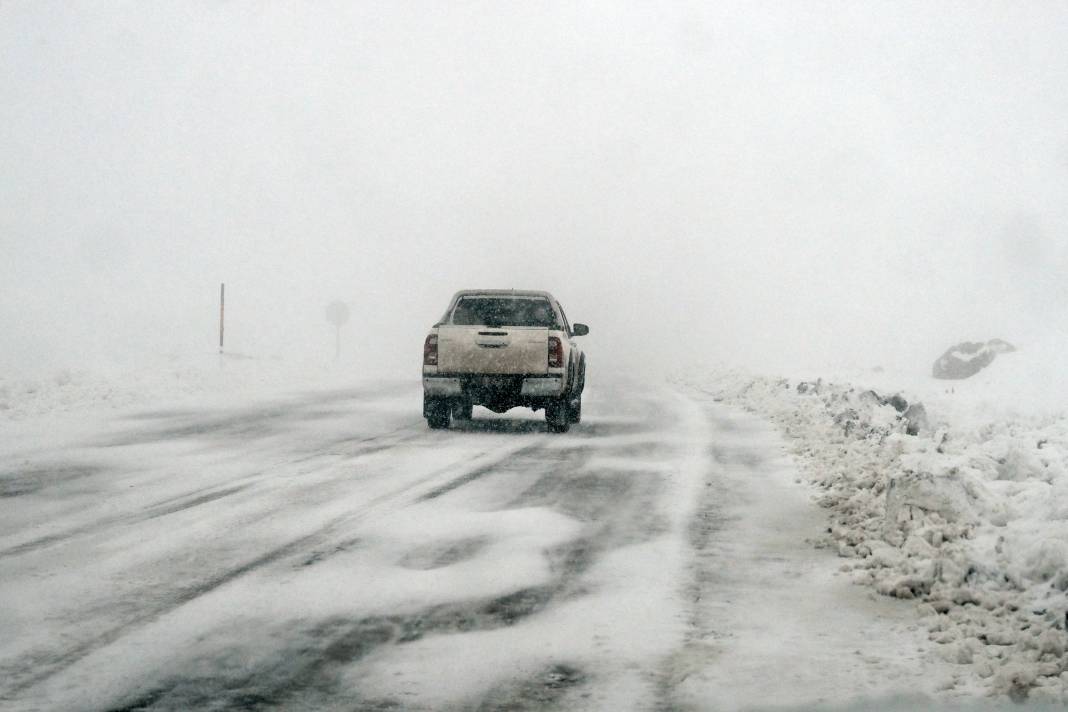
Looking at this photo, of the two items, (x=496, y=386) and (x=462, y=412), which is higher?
(x=496, y=386)

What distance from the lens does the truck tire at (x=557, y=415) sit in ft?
47.3

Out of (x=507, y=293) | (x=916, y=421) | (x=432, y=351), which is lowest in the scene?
(x=916, y=421)

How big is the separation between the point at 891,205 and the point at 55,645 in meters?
149

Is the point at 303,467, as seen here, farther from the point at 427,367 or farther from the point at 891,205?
the point at 891,205

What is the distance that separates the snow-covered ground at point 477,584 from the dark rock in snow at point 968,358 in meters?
23.2

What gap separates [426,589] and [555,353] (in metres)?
8.73

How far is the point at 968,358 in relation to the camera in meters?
33.8

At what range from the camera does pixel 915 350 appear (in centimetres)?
6438

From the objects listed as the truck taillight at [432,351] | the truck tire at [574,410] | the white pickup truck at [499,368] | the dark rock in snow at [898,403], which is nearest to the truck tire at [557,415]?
the white pickup truck at [499,368]

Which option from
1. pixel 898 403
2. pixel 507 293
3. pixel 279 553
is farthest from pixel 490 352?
pixel 279 553

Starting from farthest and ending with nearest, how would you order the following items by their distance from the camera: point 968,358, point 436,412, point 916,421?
point 968,358 < point 436,412 < point 916,421

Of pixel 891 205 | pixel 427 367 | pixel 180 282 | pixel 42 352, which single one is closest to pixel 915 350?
pixel 42 352

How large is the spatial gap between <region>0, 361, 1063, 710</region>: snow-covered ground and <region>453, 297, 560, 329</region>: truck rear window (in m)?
3.39

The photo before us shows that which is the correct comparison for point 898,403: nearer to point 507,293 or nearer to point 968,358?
point 507,293
